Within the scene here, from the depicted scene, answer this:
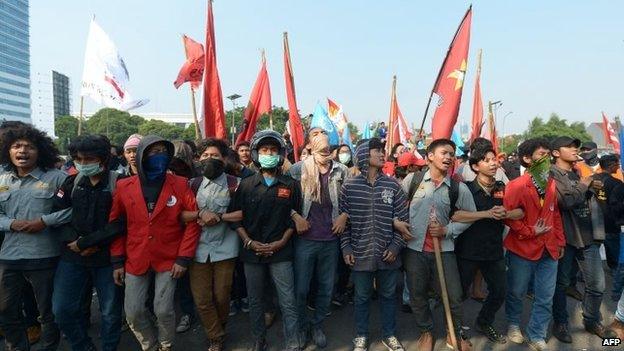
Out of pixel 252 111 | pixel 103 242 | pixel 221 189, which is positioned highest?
pixel 252 111

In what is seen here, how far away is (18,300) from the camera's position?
3670 millimetres

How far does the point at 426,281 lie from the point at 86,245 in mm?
3120

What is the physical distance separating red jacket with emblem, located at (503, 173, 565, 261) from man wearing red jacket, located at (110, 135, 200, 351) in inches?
121

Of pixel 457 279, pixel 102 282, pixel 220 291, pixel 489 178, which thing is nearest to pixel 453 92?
pixel 489 178

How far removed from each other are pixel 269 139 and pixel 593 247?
3.48 metres

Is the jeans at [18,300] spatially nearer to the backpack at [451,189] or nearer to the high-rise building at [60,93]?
the backpack at [451,189]

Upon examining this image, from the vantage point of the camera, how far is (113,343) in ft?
11.9

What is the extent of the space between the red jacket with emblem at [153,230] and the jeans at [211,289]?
25 cm

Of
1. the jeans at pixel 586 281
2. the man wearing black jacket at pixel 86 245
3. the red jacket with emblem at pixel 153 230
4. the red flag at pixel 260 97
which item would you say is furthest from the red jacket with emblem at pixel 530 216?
the red flag at pixel 260 97

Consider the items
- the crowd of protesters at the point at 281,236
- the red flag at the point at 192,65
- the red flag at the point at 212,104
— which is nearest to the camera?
the crowd of protesters at the point at 281,236

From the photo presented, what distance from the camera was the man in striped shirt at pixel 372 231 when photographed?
12.3 ft

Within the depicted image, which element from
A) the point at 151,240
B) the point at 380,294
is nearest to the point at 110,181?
the point at 151,240

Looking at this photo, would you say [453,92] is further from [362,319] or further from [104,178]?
[104,178]

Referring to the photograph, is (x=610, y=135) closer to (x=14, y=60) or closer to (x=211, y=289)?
(x=211, y=289)
